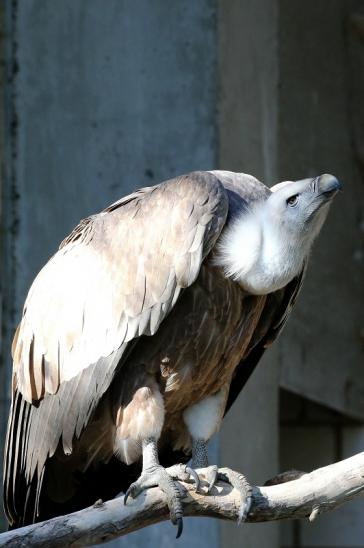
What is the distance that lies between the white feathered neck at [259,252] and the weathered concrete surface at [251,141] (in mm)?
2602

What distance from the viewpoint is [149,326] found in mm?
5234

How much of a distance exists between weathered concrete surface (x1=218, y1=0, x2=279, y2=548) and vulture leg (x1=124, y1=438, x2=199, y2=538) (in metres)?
2.69

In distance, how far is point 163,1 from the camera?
27.0 feet

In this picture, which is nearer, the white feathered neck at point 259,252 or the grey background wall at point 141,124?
the white feathered neck at point 259,252

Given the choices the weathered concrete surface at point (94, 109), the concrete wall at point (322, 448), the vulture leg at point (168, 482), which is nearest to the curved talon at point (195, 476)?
the vulture leg at point (168, 482)

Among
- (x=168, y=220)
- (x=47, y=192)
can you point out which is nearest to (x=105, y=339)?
(x=168, y=220)

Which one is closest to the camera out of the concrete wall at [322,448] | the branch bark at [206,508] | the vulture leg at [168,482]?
the branch bark at [206,508]

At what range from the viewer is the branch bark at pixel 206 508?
454 cm

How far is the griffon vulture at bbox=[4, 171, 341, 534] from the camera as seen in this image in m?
5.21

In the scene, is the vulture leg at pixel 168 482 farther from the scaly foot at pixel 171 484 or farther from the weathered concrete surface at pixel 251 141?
the weathered concrete surface at pixel 251 141

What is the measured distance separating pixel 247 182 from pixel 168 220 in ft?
1.41

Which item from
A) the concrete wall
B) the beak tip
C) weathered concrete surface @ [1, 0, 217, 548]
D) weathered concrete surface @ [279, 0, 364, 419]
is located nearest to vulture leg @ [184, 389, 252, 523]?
the beak tip

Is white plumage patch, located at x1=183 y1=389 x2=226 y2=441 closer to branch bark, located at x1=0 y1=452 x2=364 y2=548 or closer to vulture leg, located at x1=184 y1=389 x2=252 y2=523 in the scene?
vulture leg, located at x1=184 y1=389 x2=252 y2=523

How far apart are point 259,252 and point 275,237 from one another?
8 centimetres
